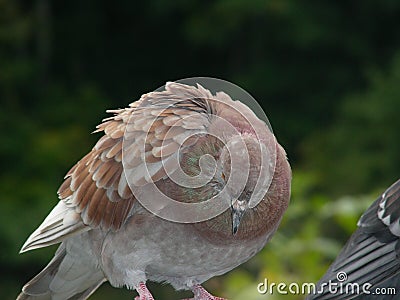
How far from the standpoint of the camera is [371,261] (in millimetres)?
3213

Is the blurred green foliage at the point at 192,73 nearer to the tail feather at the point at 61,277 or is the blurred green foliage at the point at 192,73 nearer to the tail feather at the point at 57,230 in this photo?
the tail feather at the point at 61,277

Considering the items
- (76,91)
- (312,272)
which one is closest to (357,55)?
(76,91)

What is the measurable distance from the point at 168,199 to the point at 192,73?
46.2 ft

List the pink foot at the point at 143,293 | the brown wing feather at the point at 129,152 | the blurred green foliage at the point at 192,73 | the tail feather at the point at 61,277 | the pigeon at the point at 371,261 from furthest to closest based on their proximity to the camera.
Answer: the blurred green foliage at the point at 192,73 → the pigeon at the point at 371,261 → the tail feather at the point at 61,277 → the pink foot at the point at 143,293 → the brown wing feather at the point at 129,152

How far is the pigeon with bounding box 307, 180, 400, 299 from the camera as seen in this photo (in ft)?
10.2

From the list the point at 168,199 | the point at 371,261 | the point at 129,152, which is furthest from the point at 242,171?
the point at 371,261

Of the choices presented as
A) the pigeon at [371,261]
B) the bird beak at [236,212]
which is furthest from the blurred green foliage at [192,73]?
the bird beak at [236,212]

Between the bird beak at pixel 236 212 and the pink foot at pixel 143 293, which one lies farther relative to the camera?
the pink foot at pixel 143 293

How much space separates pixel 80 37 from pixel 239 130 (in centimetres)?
1475

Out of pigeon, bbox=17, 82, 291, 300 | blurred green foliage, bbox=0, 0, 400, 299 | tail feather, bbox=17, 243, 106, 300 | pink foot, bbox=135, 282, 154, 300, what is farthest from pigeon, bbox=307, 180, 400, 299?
blurred green foliage, bbox=0, 0, 400, 299

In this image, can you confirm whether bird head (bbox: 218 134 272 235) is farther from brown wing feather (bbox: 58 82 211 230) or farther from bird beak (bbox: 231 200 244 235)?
brown wing feather (bbox: 58 82 211 230)

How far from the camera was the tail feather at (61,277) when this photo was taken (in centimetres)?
287

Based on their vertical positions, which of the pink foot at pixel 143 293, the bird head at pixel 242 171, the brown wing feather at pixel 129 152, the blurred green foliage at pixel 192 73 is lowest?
the pink foot at pixel 143 293

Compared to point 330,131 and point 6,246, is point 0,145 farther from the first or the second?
point 330,131
